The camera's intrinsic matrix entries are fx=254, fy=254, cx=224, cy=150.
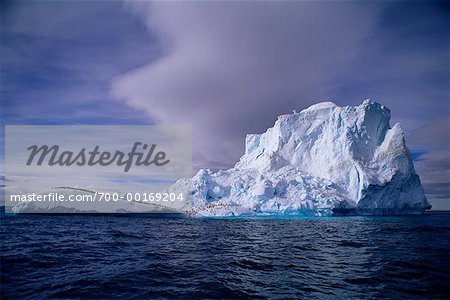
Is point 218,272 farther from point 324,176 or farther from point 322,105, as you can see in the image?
point 322,105

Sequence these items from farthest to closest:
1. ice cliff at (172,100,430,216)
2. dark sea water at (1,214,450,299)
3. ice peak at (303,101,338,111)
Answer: ice peak at (303,101,338,111) < ice cliff at (172,100,430,216) < dark sea water at (1,214,450,299)

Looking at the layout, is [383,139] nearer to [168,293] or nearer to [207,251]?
[207,251]

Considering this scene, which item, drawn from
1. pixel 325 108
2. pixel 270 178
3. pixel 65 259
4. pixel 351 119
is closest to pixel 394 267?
pixel 65 259

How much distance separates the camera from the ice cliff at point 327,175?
57375 millimetres

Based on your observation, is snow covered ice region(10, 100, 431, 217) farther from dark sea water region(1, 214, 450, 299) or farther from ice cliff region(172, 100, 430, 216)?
dark sea water region(1, 214, 450, 299)

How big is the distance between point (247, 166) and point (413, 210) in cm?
4671

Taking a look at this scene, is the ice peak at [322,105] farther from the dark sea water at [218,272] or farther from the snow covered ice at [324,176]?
the dark sea water at [218,272]

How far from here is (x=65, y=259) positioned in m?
11.9

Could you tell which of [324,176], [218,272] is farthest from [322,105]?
[218,272]

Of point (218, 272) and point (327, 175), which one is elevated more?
point (327, 175)

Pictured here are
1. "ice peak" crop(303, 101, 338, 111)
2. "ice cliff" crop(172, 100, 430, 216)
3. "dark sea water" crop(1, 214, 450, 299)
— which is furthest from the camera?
"ice peak" crop(303, 101, 338, 111)

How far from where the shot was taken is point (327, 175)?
62.9 metres

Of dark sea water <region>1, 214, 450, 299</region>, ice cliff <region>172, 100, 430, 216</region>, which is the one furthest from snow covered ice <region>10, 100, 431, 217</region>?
dark sea water <region>1, 214, 450, 299</region>

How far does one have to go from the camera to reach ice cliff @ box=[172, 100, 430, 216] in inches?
2259
